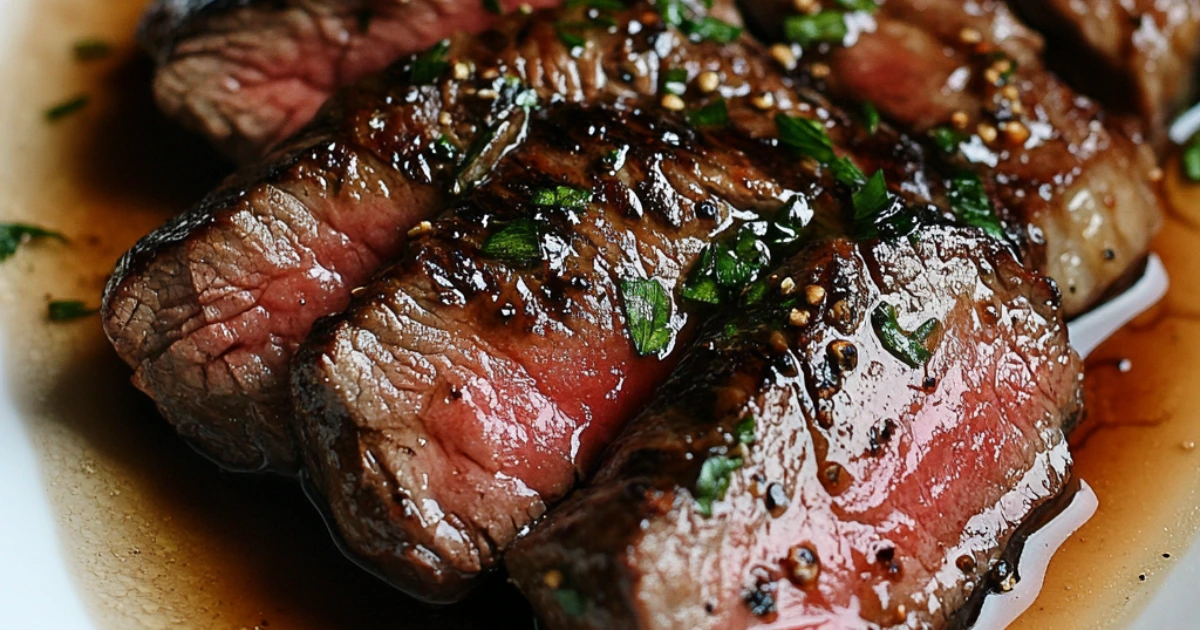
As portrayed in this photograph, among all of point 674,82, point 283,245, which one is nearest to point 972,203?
point 674,82

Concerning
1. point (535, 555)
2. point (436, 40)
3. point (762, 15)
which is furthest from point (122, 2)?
point (535, 555)

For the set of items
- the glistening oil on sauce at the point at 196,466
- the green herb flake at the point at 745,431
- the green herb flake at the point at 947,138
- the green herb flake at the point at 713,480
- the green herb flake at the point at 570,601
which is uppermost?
the green herb flake at the point at 947,138

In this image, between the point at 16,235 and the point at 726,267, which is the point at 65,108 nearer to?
the point at 16,235

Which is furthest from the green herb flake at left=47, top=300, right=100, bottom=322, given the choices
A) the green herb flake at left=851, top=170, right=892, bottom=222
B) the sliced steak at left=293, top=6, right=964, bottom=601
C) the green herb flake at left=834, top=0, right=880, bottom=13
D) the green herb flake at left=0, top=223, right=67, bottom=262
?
the green herb flake at left=834, top=0, right=880, bottom=13

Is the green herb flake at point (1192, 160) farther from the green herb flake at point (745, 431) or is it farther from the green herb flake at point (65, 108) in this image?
the green herb flake at point (65, 108)

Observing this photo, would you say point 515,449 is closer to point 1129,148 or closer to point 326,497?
point 326,497

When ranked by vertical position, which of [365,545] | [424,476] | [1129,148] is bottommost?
[365,545]

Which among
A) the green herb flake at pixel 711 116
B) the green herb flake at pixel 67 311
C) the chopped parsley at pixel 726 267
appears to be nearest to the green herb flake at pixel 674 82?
the green herb flake at pixel 711 116
